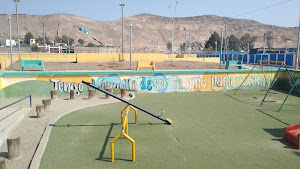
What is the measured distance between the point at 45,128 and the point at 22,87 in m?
6.76

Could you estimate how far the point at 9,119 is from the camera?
31.5ft

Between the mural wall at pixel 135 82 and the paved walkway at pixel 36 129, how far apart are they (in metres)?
0.87

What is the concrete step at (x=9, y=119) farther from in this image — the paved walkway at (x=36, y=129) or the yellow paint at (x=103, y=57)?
the yellow paint at (x=103, y=57)

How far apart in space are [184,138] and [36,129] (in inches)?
212

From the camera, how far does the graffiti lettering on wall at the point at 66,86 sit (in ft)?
49.4

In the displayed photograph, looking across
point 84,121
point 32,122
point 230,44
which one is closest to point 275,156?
point 84,121

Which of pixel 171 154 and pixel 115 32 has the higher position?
pixel 115 32

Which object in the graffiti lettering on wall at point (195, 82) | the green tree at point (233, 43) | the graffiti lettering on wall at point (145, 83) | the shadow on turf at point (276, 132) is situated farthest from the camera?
the green tree at point (233, 43)

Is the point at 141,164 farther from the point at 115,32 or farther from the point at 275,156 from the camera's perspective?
the point at 115,32

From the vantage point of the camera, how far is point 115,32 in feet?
473

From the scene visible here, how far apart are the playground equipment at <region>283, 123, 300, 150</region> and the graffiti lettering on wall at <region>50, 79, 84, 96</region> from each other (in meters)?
11.4

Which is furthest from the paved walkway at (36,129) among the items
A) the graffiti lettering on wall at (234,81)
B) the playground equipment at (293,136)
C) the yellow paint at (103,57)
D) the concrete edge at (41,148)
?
the yellow paint at (103,57)

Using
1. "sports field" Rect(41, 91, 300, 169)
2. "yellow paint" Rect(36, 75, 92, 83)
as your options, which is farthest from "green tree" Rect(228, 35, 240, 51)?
"yellow paint" Rect(36, 75, 92, 83)

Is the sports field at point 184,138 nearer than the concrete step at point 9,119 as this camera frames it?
Yes
